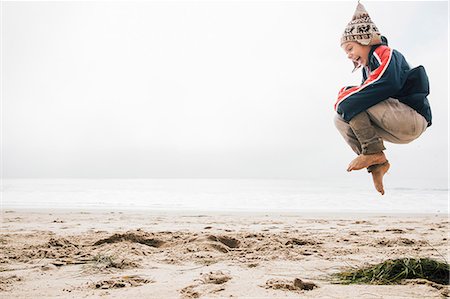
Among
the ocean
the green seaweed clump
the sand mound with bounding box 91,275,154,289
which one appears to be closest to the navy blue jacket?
the green seaweed clump

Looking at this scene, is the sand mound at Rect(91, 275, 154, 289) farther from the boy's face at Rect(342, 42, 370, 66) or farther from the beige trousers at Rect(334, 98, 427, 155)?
the boy's face at Rect(342, 42, 370, 66)

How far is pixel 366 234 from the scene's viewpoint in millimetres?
8219

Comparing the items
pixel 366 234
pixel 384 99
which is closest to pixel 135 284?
pixel 384 99

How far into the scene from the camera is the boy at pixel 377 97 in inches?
87.0

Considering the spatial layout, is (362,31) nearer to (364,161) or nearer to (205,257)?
(364,161)

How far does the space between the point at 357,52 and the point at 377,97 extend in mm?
336

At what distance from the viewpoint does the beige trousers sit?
2283mm

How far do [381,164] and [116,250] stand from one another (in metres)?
4.64

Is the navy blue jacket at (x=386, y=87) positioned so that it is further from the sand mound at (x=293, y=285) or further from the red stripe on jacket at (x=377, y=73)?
the sand mound at (x=293, y=285)

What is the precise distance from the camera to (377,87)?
218 centimetres

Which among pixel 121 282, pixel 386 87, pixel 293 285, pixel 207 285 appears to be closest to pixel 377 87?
pixel 386 87

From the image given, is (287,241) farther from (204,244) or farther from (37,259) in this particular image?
(37,259)

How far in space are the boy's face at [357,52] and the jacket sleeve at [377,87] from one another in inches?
2.7

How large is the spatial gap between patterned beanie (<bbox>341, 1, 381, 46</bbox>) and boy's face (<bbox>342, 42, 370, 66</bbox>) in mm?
28
